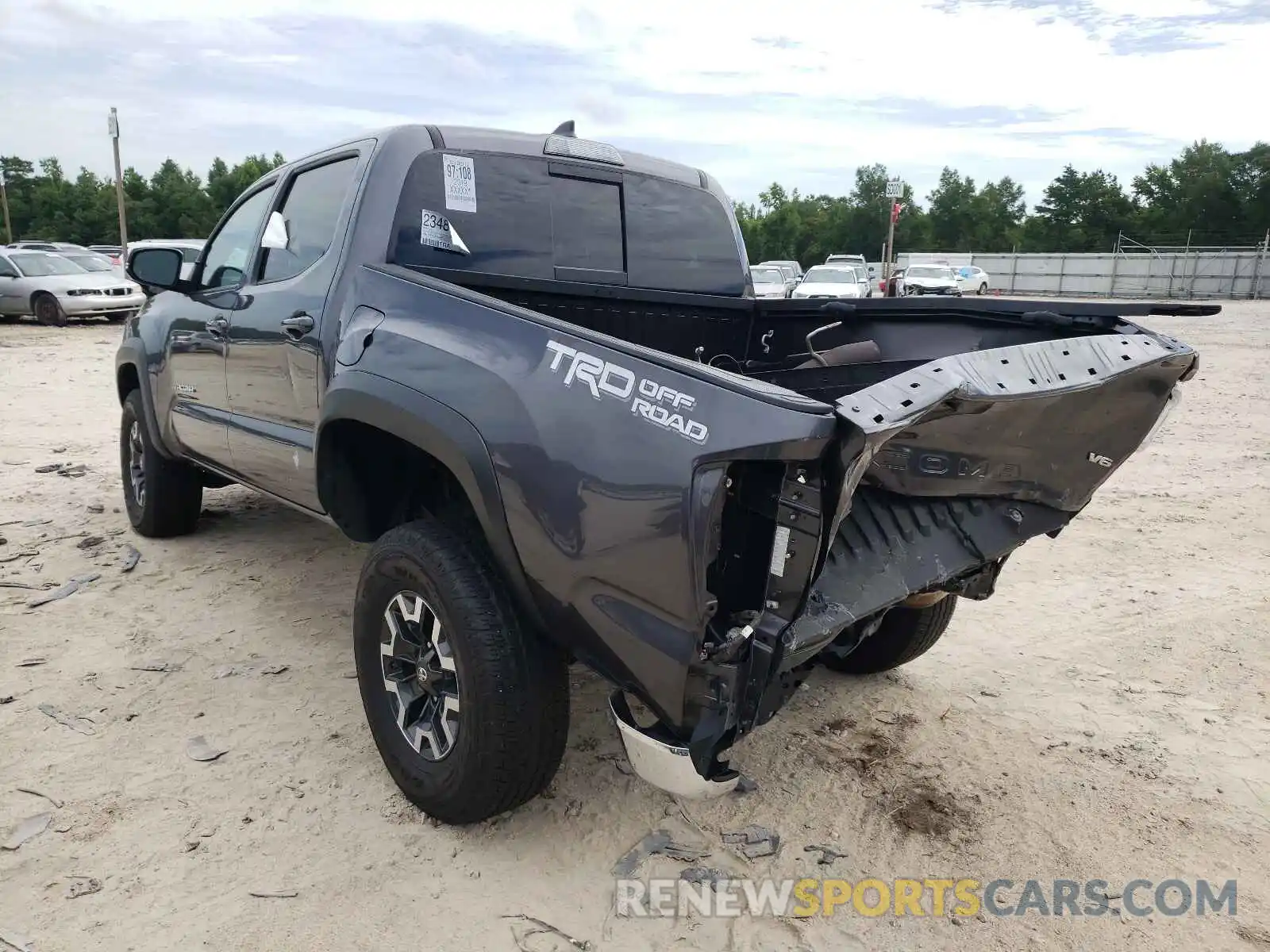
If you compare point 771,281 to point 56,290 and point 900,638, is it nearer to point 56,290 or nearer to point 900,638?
point 56,290

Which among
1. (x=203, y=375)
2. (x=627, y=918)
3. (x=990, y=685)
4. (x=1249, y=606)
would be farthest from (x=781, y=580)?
(x=1249, y=606)

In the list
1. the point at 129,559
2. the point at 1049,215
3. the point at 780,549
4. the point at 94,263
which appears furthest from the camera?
the point at 1049,215

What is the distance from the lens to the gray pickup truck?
6.67 feet

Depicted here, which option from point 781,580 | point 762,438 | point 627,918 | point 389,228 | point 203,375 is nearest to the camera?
point 762,438

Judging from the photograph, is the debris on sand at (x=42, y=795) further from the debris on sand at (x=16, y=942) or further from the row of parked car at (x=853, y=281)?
the row of parked car at (x=853, y=281)

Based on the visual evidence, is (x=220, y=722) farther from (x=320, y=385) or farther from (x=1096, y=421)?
(x=1096, y=421)

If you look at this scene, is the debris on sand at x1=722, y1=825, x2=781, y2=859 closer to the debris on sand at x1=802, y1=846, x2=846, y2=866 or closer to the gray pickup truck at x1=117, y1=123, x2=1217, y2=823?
the debris on sand at x1=802, y1=846, x2=846, y2=866

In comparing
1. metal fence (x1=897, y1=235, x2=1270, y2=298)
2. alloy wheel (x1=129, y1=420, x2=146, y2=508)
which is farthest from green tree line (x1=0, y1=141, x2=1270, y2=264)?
alloy wheel (x1=129, y1=420, x2=146, y2=508)

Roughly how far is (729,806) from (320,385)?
6.48 feet

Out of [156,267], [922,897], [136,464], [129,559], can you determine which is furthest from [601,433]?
[136,464]

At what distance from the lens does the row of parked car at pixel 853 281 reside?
21.6 metres

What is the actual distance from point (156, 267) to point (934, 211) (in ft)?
253

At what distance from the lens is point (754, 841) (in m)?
2.72

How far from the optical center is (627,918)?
7.89ft
